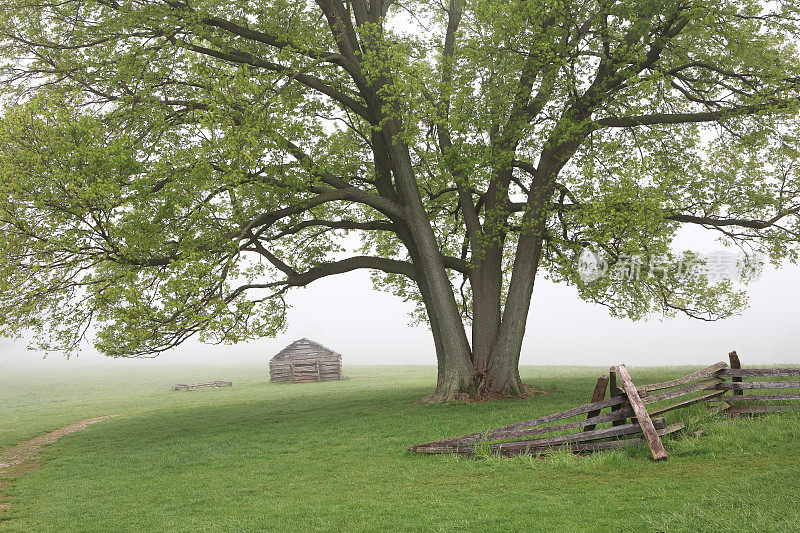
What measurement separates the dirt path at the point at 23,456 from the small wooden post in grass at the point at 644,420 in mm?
11610

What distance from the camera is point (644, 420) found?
10258 millimetres

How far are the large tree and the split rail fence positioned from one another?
449 centimetres

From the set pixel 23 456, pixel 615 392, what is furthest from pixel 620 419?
pixel 23 456

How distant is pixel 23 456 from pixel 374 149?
14607 millimetres

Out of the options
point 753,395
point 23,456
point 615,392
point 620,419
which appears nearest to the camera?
point 620,419

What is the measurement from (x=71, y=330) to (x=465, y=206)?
44.2ft

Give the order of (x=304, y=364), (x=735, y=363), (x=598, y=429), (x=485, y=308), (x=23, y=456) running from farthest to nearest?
(x=304, y=364)
(x=485, y=308)
(x=23, y=456)
(x=735, y=363)
(x=598, y=429)

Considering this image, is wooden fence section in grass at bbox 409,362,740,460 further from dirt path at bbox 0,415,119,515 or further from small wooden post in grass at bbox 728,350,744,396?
dirt path at bbox 0,415,119,515

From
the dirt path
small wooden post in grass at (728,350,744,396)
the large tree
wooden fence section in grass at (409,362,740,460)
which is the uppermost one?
the large tree

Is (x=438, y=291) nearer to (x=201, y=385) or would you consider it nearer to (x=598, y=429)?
(x=598, y=429)

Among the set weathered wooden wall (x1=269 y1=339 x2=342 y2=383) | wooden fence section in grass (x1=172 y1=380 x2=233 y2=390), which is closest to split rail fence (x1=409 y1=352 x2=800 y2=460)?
weathered wooden wall (x1=269 y1=339 x2=342 y2=383)

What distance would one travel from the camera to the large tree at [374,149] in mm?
14984

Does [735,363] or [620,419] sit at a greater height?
[735,363]

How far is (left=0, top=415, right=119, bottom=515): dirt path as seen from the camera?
45.0ft
